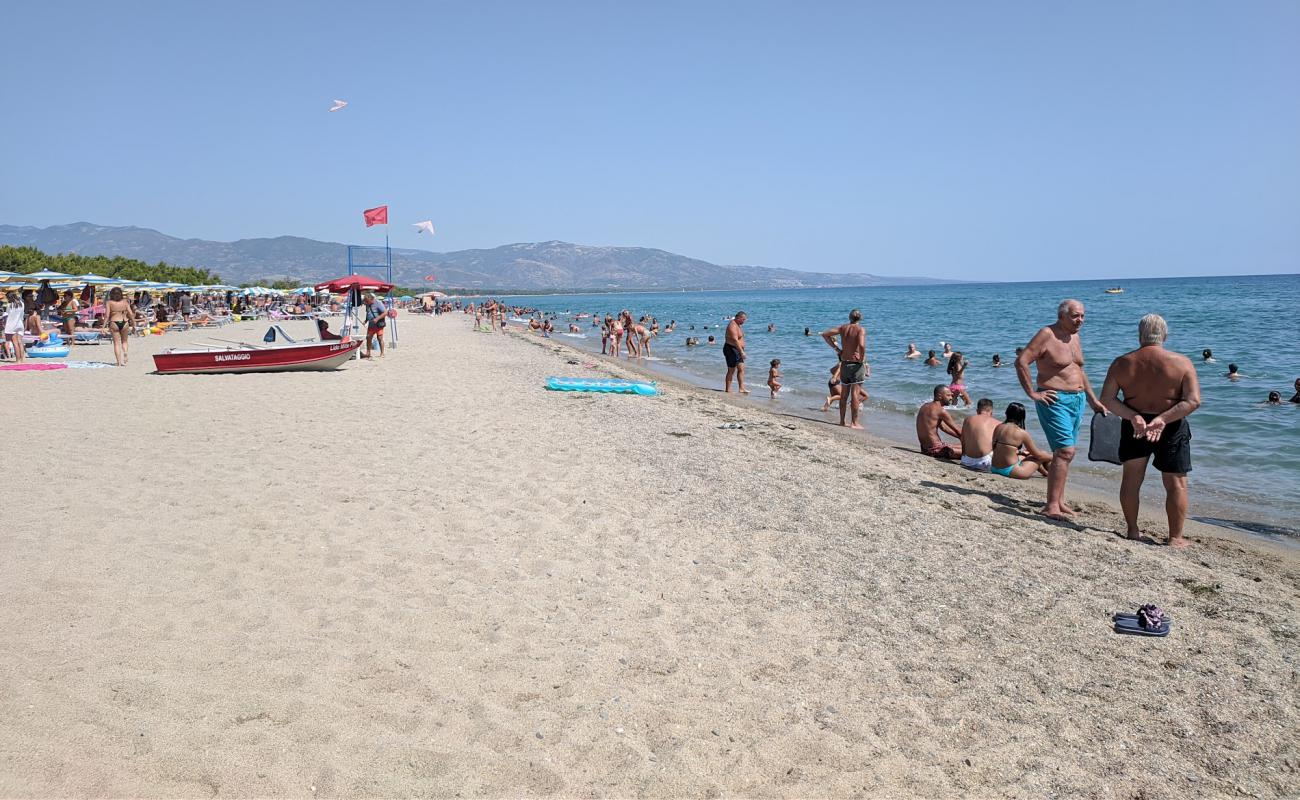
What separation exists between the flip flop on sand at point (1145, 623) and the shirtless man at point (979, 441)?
408cm

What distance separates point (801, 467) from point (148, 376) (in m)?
11.3

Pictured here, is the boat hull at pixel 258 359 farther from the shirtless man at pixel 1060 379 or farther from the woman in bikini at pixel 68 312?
the shirtless man at pixel 1060 379

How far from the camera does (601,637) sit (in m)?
3.60

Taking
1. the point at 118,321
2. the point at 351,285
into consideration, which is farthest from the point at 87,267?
the point at 118,321

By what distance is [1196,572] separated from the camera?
4.76 meters

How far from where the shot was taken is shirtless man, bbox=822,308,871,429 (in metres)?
9.98

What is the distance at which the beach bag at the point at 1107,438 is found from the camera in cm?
538

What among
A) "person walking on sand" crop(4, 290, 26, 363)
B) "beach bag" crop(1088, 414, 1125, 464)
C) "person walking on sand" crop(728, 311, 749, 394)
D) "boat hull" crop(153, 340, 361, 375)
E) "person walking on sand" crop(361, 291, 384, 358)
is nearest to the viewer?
"beach bag" crop(1088, 414, 1125, 464)

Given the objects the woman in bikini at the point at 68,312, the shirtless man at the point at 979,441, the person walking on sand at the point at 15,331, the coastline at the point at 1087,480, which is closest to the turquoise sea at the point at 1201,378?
the coastline at the point at 1087,480

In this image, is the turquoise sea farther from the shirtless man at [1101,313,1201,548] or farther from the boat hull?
the boat hull

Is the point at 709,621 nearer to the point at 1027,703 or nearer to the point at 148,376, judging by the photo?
the point at 1027,703

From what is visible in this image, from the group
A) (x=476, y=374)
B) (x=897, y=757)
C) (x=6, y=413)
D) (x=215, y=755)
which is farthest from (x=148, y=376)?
(x=897, y=757)

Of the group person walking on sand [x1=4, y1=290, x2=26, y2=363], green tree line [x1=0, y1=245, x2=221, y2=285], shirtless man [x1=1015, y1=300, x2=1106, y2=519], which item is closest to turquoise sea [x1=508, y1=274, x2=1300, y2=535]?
shirtless man [x1=1015, y1=300, x2=1106, y2=519]

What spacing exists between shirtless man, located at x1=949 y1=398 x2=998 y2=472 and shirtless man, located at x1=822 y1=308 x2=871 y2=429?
2.00 meters
